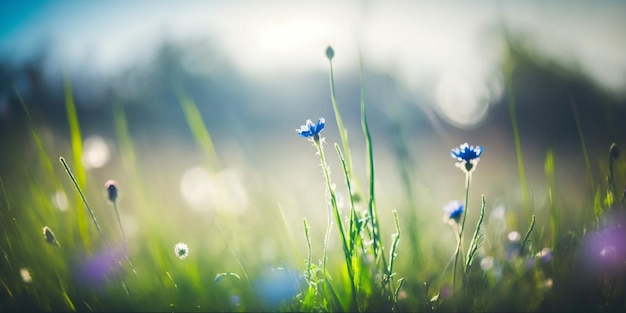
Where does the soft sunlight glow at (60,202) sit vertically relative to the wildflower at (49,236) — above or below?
above

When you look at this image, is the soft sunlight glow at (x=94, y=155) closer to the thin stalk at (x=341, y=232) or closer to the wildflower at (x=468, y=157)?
the thin stalk at (x=341, y=232)

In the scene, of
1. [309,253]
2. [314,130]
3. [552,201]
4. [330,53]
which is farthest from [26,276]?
[552,201]

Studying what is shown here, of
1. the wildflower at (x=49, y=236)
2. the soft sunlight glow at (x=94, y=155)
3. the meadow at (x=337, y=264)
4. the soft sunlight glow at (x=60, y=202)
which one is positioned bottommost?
the meadow at (x=337, y=264)

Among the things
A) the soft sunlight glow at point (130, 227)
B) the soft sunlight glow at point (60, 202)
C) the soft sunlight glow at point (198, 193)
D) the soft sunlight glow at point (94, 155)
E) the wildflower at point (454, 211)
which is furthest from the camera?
the soft sunlight glow at point (198, 193)

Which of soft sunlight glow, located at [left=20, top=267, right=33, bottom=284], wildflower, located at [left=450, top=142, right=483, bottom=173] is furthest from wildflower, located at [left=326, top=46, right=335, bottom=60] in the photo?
soft sunlight glow, located at [left=20, top=267, right=33, bottom=284]

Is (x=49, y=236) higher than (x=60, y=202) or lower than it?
lower

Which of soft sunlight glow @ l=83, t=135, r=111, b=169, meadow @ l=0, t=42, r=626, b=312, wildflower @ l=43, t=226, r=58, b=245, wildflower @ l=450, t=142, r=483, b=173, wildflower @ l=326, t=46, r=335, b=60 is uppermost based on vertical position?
soft sunlight glow @ l=83, t=135, r=111, b=169

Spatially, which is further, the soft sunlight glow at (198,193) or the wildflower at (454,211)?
the soft sunlight glow at (198,193)

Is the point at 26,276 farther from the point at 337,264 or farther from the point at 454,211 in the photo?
the point at 454,211

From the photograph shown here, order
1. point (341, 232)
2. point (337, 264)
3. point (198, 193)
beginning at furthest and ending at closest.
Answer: point (198, 193), point (337, 264), point (341, 232)

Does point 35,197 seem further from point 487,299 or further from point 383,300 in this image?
point 487,299

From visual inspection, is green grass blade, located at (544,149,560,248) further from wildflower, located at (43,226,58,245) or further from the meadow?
wildflower, located at (43,226,58,245)

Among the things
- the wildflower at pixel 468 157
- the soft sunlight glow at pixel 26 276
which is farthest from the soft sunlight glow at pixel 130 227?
the wildflower at pixel 468 157
